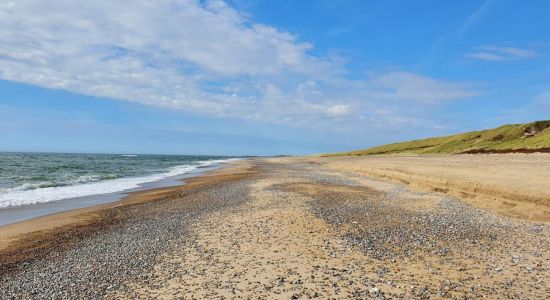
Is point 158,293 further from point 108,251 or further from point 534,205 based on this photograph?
point 534,205

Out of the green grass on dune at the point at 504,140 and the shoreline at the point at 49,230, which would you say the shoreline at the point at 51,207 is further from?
the green grass on dune at the point at 504,140

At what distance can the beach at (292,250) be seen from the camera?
8734mm

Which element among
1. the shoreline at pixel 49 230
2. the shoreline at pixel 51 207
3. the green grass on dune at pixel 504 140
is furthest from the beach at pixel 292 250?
the green grass on dune at pixel 504 140

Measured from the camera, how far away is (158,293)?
28.1ft

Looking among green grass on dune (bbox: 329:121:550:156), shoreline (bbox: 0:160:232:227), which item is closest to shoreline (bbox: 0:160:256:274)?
shoreline (bbox: 0:160:232:227)

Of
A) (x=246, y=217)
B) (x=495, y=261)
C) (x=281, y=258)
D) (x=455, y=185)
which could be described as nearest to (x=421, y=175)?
(x=455, y=185)

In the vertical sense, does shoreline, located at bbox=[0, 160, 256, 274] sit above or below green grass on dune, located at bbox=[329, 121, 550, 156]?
below

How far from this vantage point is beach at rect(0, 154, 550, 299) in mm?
8734

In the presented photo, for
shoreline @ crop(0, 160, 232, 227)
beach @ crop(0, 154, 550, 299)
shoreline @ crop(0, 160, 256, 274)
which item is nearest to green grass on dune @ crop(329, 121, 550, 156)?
beach @ crop(0, 154, 550, 299)

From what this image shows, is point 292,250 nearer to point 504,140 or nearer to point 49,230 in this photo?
point 49,230

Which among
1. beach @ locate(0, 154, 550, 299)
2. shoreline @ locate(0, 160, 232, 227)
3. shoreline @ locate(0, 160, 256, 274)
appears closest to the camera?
beach @ locate(0, 154, 550, 299)

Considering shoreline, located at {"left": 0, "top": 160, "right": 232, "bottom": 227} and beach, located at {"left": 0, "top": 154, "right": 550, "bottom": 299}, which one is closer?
beach, located at {"left": 0, "top": 154, "right": 550, "bottom": 299}

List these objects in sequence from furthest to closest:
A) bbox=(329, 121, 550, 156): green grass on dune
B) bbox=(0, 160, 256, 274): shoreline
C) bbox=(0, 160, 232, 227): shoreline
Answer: bbox=(329, 121, 550, 156): green grass on dune → bbox=(0, 160, 232, 227): shoreline → bbox=(0, 160, 256, 274): shoreline

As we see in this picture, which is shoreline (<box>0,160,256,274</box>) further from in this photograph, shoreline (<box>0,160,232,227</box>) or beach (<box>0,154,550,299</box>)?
shoreline (<box>0,160,232,227</box>)
